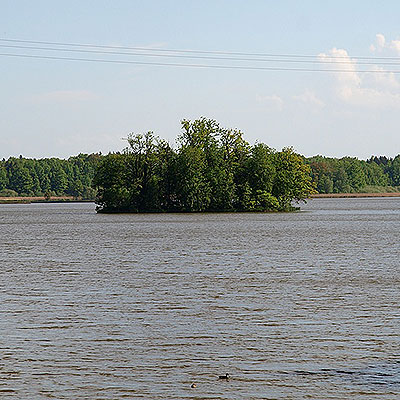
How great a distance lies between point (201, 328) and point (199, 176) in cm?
8889

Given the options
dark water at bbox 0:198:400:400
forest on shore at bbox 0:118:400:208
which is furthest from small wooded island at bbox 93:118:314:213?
dark water at bbox 0:198:400:400

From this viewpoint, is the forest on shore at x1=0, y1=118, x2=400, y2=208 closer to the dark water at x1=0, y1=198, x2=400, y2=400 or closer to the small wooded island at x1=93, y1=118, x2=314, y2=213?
the small wooded island at x1=93, y1=118, x2=314, y2=213

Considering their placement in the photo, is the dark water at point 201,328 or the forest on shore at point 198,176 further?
the forest on shore at point 198,176

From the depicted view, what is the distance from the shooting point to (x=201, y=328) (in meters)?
18.3

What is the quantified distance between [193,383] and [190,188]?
93.5m

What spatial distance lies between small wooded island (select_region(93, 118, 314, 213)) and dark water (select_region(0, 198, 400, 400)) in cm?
7079

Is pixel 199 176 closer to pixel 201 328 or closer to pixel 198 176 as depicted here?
pixel 198 176

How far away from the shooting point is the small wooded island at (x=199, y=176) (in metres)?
108

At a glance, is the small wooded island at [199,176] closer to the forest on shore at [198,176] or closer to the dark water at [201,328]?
the forest on shore at [198,176]

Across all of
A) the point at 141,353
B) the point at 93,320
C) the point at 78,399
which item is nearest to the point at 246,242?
the point at 93,320

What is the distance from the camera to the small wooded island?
10762 cm

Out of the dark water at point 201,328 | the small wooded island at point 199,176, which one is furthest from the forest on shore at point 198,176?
the dark water at point 201,328

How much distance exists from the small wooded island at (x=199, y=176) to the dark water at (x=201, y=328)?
70786 mm

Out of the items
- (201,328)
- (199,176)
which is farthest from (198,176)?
(201,328)
